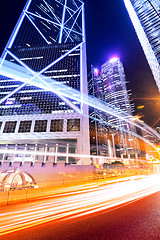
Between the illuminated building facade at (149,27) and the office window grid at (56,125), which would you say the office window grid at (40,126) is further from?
the illuminated building facade at (149,27)

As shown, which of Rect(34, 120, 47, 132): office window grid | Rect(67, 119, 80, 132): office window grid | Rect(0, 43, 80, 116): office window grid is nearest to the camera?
Rect(67, 119, 80, 132): office window grid

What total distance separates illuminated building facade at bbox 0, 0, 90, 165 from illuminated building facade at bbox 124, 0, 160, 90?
18.1 metres

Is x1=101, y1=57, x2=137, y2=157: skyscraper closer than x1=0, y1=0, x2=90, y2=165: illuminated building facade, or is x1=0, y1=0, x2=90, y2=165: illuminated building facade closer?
x1=0, y1=0, x2=90, y2=165: illuminated building facade

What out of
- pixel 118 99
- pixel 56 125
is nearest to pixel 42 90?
pixel 56 125

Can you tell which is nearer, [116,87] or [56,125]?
[56,125]

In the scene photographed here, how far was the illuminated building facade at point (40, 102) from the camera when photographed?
29.8 metres

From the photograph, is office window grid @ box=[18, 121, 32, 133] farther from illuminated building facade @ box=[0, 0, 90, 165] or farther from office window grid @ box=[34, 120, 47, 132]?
office window grid @ box=[34, 120, 47, 132]

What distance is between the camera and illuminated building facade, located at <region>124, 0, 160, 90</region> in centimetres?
2020

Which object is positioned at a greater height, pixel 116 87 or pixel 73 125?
pixel 116 87

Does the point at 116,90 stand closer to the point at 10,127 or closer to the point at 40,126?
the point at 40,126

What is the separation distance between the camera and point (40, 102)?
120 feet

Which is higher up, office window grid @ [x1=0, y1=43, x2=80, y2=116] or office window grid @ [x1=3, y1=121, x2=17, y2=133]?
office window grid @ [x1=0, y1=43, x2=80, y2=116]

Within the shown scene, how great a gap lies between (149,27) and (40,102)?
3331 cm

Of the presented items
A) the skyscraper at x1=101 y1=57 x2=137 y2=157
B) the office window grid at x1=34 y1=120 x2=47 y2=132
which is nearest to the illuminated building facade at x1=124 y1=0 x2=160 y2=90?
the office window grid at x1=34 y1=120 x2=47 y2=132
